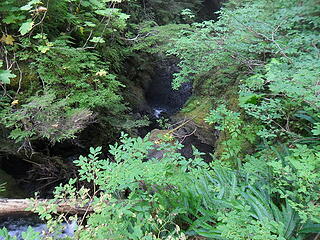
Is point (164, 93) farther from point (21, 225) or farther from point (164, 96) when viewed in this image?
point (21, 225)

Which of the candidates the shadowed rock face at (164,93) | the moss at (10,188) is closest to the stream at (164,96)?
the shadowed rock face at (164,93)

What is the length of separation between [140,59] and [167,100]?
208cm

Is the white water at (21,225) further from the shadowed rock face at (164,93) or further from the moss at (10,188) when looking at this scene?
the shadowed rock face at (164,93)

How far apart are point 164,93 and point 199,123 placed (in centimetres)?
386

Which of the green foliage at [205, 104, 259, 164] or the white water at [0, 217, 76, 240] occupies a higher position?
the green foliage at [205, 104, 259, 164]

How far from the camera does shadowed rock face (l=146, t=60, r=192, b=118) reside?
8328mm

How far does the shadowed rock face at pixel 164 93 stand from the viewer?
833cm

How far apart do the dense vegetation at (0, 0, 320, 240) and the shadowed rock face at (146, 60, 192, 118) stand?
94.5 inches

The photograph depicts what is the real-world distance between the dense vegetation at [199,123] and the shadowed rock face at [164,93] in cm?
240

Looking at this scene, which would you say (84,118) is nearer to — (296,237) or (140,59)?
(296,237)

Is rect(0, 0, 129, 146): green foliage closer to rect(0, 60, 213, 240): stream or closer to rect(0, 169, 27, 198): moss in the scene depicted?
rect(0, 169, 27, 198): moss

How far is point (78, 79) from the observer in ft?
13.1

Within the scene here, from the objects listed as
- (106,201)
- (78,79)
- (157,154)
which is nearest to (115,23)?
(78,79)

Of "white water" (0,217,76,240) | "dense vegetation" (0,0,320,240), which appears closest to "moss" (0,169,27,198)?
"white water" (0,217,76,240)
